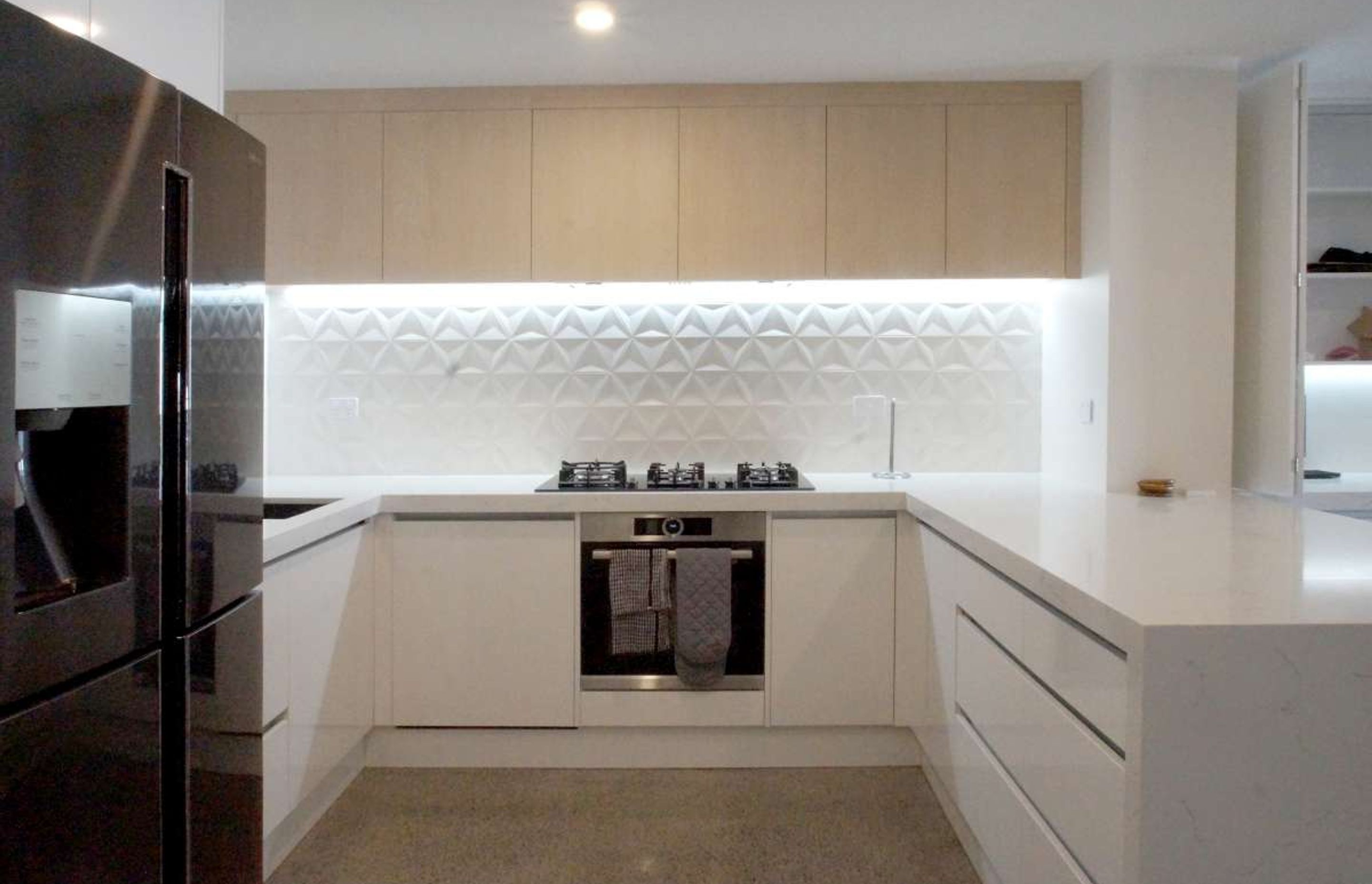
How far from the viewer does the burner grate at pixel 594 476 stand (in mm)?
3230

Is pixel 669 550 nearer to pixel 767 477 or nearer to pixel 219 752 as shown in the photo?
pixel 767 477

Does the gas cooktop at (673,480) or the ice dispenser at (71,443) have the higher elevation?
the ice dispenser at (71,443)

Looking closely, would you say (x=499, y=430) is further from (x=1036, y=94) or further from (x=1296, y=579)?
(x=1296, y=579)

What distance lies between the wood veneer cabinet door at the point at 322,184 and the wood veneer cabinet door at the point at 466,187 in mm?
95

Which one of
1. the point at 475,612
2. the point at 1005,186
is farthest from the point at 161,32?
the point at 1005,186

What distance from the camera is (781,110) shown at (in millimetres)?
3383

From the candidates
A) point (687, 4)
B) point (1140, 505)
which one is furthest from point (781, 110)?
point (1140, 505)

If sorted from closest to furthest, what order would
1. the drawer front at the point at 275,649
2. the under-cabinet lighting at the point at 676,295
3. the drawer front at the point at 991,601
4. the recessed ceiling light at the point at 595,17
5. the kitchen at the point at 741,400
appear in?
1. the drawer front at the point at 991,601
2. the drawer front at the point at 275,649
3. the kitchen at the point at 741,400
4. the recessed ceiling light at the point at 595,17
5. the under-cabinet lighting at the point at 676,295

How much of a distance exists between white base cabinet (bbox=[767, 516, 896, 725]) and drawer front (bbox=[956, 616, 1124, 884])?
68cm

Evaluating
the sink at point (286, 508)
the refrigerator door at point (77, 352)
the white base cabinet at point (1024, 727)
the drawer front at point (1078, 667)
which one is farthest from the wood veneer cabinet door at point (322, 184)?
the drawer front at point (1078, 667)

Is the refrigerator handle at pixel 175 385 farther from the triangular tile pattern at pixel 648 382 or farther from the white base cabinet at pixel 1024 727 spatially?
the triangular tile pattern at pixel 648 382

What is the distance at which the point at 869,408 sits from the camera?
3.70m

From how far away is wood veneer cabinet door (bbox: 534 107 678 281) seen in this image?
133 inches

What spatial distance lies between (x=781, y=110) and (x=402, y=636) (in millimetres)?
2167
